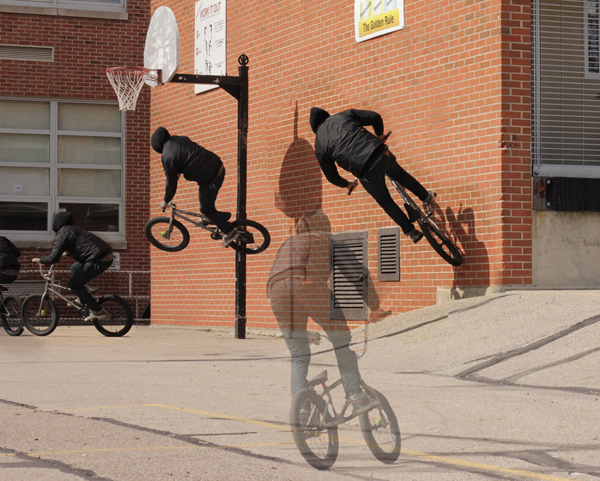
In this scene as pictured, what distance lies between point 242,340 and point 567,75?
5919 mm

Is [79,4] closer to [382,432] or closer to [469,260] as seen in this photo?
[469,260]

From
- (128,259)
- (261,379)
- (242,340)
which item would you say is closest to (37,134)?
(128,259)

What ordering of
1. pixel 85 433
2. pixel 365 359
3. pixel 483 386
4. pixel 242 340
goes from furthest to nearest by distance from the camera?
pixel 242 340
pixel 365 359
pixel 483 386
pixel 85 433

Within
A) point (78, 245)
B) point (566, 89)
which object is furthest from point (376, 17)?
point (78, 245)

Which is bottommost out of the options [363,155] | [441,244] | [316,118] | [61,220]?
[441,244]

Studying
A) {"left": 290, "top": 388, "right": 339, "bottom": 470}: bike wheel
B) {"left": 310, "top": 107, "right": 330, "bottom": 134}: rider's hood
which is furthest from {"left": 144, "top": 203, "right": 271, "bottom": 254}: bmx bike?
{"left": 290, "top": 388, "right": 339, "bottom": 470}: bike wheel

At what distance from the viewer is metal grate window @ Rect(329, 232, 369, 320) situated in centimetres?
1286

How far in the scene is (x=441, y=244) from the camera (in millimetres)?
11086

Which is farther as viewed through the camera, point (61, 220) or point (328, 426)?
point (61, 220)

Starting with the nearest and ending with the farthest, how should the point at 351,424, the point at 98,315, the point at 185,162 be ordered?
the point at 351,424 < the point at 185,162 < the point at 98,315

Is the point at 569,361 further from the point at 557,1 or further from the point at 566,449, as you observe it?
the point at 557,1

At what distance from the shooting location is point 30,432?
6.05 m

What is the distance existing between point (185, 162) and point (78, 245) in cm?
211

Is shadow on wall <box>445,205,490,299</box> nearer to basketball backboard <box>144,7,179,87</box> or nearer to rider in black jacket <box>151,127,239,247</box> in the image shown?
rider in black jacket <box>151,127,239,247</box>
